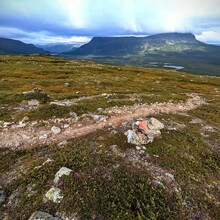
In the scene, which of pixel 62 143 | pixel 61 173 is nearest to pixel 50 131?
pixel 62 143

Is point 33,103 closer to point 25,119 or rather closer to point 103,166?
point 25,119

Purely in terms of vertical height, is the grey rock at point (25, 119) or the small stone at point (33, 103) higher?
the grey rock at point (25, 119)

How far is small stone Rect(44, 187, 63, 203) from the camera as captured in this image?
10637 mm

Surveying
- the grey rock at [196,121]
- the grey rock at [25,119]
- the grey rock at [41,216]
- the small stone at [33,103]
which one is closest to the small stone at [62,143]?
the grey rock at [25,119]

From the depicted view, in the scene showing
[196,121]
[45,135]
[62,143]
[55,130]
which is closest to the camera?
[62,143]

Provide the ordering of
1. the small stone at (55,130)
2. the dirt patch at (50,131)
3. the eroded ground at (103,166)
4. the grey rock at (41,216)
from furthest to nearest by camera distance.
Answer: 1. the small stone at (55,130)
2. the dirt patch at (50,131)
3. the eroded ground at (103,166)
4. the grey rock at (41,216)

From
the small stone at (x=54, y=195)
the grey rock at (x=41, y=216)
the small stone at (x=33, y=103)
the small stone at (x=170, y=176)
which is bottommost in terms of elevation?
the small stone at (x=33, y=103)

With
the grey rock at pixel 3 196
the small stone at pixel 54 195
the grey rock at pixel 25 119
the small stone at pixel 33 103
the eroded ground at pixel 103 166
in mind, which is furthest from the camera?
the small stone at pixel 33 103

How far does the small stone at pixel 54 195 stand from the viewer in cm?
1064

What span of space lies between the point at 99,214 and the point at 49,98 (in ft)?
68.5

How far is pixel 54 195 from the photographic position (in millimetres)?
10844

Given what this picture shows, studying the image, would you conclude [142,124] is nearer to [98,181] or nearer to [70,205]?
[98,181]

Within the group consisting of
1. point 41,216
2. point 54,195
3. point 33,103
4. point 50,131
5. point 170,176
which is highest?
point 41,216

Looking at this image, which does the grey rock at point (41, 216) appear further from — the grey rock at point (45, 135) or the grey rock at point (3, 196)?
the grey rock at point (45, 135)
